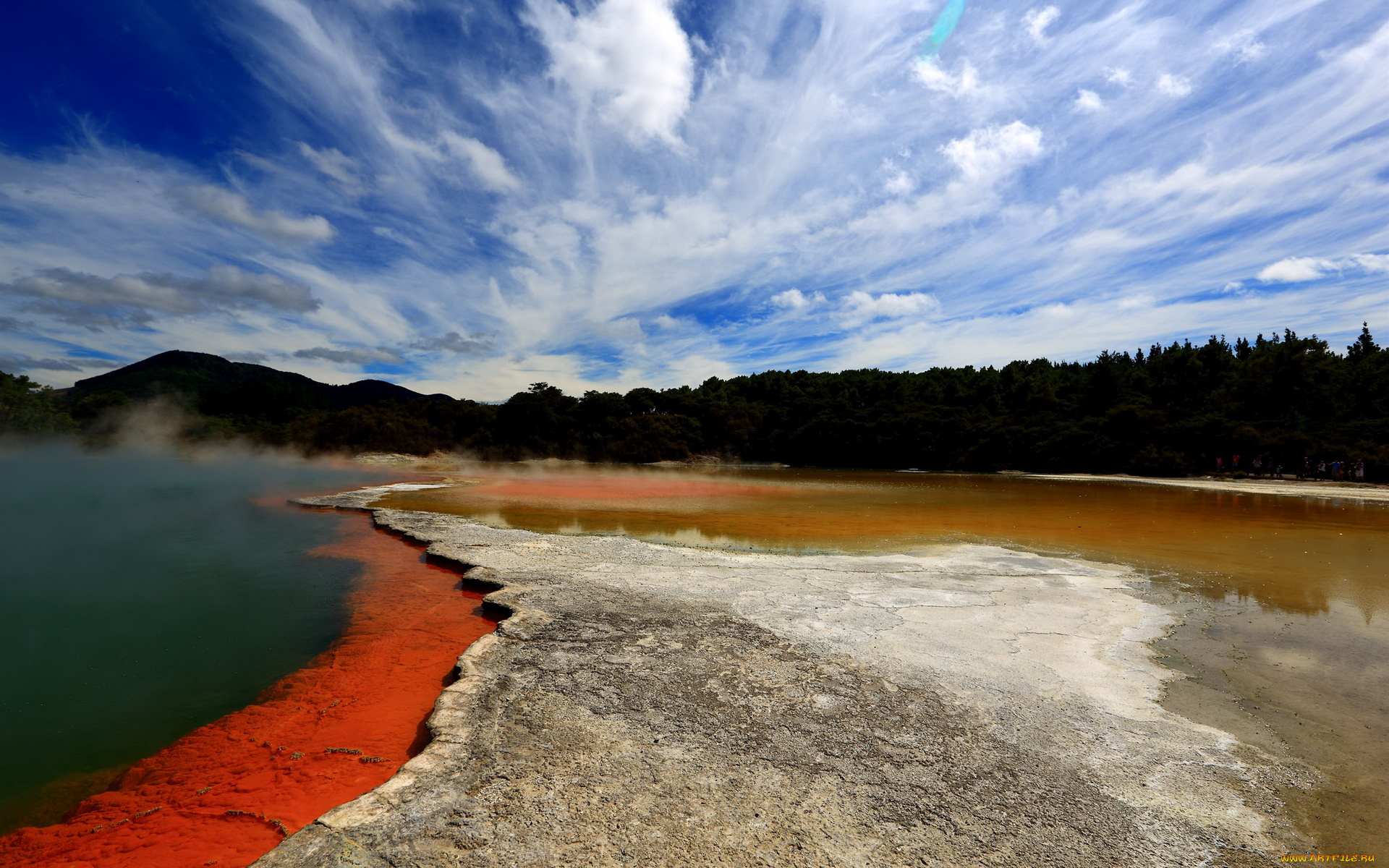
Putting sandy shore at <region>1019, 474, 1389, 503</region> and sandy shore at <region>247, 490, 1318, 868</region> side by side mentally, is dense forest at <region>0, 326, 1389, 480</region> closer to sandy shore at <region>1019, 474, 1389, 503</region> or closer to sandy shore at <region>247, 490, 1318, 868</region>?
sandy shore at <region>1019, 474, 1389, 503</region>

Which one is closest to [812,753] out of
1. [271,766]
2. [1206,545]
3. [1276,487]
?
[271,766]

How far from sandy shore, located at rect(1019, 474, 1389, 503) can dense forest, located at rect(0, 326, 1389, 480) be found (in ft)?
7.96

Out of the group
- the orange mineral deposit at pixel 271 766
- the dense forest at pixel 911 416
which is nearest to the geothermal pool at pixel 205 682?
the orange mineral deposit at pixel 271 766

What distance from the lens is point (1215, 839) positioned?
263 cm

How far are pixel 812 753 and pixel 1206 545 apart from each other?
38.8 ft

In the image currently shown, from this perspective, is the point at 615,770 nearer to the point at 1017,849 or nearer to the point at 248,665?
the point at 1017,849

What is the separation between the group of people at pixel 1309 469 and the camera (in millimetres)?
25859

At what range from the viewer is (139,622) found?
6.36 meters

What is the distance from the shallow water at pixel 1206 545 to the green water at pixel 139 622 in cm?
431

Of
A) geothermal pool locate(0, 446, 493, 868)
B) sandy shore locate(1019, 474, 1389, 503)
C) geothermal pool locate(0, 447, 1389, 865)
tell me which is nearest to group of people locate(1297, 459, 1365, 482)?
sandy shore locate(1019, 474, 1389, 503)

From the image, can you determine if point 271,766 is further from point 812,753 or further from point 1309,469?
point 1309,469

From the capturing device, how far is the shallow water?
12.5 ft

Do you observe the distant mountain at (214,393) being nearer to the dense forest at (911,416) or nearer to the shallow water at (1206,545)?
the dense forest at (911,416)

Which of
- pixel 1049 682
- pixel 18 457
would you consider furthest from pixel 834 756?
pixel 18 457
